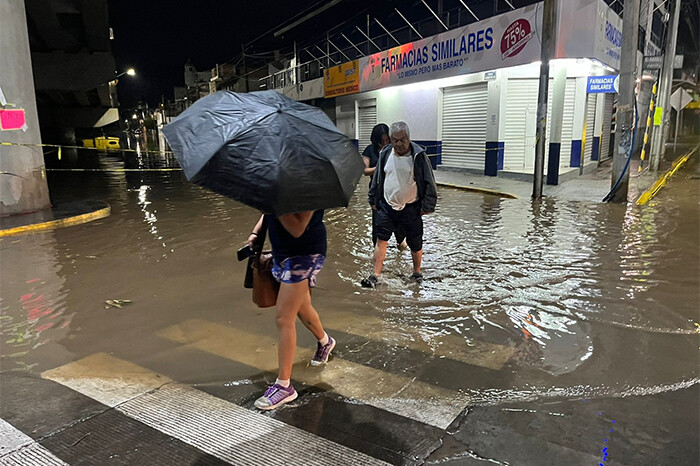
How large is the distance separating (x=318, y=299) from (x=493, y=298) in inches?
73.7

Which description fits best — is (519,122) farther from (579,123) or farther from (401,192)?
(401,192)

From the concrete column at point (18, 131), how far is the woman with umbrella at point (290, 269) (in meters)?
9.18

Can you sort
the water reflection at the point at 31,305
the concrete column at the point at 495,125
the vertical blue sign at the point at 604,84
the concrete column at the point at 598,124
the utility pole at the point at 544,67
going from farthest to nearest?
the concrete column at the point at 598,124
the concrete column at the point at 495,125
the vertical blue sign at the point at 604,84
the utility pole at the point at 544,67
the water reflection at the point at 31,305

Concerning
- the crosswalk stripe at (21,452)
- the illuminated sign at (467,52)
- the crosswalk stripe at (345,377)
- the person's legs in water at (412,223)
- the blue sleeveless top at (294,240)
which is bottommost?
the crosswalk stripe at (345,377)

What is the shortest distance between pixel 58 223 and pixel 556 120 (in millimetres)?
12631

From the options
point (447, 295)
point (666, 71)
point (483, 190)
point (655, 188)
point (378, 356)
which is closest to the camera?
point (378, 356)

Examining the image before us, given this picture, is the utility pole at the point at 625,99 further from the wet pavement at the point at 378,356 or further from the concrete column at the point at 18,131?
the concrete column at the point at 18,131

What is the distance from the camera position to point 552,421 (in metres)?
3.04

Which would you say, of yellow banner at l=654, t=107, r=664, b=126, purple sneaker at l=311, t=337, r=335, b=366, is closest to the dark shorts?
purple sneaker at l=311, t=337, r=335, b=366

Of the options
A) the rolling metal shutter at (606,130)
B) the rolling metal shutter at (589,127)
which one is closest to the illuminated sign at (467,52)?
the rolling metal shutter at (589,127)

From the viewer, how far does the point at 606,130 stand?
2255 centimetres

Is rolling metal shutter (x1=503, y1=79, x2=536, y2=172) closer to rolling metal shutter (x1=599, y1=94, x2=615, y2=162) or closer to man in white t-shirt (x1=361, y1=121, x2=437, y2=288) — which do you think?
rolling metal shutter (x1=599, y1=94, x2=615, y2=162)

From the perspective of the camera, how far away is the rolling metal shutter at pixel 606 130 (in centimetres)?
2124

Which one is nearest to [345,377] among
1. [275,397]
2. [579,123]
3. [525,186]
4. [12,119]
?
[275,397]
